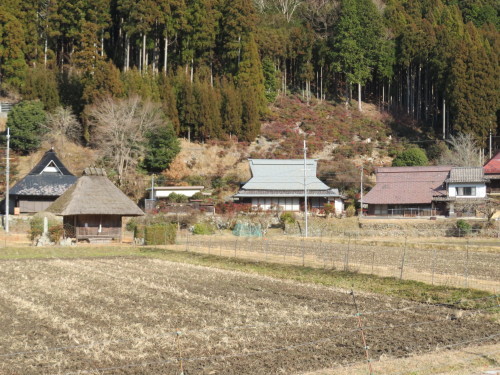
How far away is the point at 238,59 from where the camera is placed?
196 ft

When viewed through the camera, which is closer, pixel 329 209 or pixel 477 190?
pixel 329 209

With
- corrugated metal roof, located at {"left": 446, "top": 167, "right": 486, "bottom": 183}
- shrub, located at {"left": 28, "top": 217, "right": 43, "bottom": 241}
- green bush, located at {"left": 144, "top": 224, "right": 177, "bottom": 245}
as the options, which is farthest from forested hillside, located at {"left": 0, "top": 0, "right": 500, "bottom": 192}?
green bush, located at {"left": 144, "top": 224, "right": 177, "bottom": 245}

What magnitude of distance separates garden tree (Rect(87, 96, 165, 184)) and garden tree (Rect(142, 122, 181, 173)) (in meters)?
0.38

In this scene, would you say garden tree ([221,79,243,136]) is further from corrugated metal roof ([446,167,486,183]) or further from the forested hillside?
corrugated metal roof ([446,167,486,183])

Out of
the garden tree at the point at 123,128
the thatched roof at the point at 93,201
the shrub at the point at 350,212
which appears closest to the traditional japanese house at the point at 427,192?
the shrub at the point at 350,212

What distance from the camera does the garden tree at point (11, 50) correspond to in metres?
52.3

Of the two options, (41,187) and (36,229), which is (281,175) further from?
(36,229)

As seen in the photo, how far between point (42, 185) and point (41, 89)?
39.9 feet

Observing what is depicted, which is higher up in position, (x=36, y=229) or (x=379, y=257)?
(x=36, y=229)

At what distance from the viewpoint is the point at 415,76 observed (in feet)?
221

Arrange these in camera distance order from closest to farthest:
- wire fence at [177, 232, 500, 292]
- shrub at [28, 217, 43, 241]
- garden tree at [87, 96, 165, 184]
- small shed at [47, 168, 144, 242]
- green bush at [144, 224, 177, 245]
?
wire fence at [177, 232, 500, 292] → green bush at [144, 224, 177, 245] → shrub at [28, 217, 43, 241] → small shed at [47, 168, 144, 242] → garden tree at [87, 96, 165, 184]

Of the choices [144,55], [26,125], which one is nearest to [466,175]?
[144,55]

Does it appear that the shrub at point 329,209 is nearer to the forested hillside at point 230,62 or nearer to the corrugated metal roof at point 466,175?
the corrugated metal roof at point 466,175

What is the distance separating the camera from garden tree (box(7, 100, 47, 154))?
48625mm
